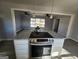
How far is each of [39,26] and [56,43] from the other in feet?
3.08

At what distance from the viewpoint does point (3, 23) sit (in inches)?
148

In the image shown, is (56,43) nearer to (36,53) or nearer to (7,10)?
(36,53)

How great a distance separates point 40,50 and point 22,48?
680mm

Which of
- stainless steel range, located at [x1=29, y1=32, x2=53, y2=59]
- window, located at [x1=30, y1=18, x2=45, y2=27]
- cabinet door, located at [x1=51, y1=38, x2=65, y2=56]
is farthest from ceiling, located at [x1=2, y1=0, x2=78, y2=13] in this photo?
cabinet door, located at [x1=51, y1=38, x2=65, y2=56]

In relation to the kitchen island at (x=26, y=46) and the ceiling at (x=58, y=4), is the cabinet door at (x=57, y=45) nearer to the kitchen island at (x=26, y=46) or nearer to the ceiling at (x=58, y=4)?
the kitchen island at (x=26, y=46)

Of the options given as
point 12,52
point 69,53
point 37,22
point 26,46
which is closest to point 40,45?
point 26,46

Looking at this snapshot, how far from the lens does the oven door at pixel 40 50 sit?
2469mm

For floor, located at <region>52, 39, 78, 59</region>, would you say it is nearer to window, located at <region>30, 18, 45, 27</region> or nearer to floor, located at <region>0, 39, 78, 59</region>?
floor, located at <region>0, 39, 78, 59</region>

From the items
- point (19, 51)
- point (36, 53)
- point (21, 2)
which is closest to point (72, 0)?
point (21, 2)

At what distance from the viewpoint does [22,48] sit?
2131 mm

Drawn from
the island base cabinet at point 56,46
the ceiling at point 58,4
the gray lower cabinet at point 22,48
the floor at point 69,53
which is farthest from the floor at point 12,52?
the ceiling at point 58,4

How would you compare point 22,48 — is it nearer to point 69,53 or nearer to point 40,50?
point 40,50

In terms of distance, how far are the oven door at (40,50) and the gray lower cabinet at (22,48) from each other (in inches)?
13.7

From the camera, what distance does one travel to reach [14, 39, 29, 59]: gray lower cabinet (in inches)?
81.7
